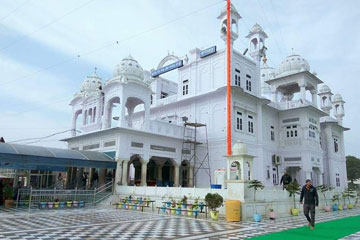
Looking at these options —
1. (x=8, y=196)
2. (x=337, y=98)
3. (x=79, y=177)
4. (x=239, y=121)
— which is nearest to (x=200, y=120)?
(x=239, y=121)

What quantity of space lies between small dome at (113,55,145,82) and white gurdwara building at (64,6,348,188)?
7 cm

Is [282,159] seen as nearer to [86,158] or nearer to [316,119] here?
[316,119]

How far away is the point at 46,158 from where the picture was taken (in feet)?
55.3

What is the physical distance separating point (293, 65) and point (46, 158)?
2178 cm

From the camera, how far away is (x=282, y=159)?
26.3m

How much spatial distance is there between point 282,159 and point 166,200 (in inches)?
565

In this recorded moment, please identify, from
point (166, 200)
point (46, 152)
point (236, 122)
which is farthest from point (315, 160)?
point (46, 152)

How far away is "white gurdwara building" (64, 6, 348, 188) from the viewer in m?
20.5

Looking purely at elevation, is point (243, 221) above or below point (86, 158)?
below

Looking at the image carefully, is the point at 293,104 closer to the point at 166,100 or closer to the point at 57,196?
the point at 166,100

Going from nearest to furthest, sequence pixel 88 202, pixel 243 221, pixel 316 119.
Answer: pixel 243 221
pixel 88 202
pixel 316 119

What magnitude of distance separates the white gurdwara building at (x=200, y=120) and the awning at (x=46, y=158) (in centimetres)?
106

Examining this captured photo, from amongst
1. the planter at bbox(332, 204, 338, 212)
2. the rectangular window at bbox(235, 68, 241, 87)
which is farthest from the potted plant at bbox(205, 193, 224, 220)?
the rectangular window at bbox(235, 68, 241, 87)

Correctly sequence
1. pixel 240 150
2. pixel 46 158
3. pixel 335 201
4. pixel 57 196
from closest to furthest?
1. pixel 240 150
2. pixel 57 196
3. pixel 46 158
4. pixel 335 201
